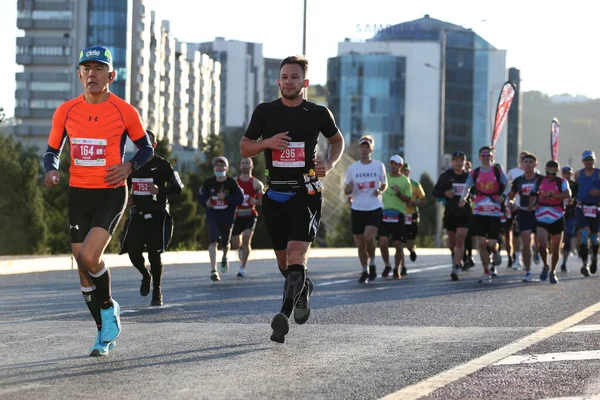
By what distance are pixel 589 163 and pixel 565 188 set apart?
415cm

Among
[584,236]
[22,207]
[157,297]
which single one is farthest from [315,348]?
[22,207]

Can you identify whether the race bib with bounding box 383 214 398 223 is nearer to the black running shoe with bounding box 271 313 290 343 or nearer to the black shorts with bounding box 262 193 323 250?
the black shorts with bounding box 262 193 323 250

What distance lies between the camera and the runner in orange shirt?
8.93 metres

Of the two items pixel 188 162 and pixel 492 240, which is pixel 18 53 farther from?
pixel 492 240

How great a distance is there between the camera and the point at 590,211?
24.1 meters

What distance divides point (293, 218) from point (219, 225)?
10.8 metres

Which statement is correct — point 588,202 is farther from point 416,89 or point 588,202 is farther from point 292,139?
point 416,89

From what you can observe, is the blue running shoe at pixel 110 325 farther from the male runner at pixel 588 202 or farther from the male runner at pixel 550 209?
the male runner at pixel 588 202

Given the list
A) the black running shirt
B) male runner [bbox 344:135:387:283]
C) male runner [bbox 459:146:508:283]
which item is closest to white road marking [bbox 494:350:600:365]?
the black running shirt

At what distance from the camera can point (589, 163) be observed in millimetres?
24016

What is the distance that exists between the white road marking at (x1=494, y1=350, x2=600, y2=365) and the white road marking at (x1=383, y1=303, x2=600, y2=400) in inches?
3.3

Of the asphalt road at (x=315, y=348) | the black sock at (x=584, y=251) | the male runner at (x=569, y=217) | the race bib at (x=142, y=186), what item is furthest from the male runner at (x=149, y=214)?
the black sock at (x=584, y=251)

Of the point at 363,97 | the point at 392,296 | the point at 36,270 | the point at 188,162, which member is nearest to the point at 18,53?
the point at 188,162

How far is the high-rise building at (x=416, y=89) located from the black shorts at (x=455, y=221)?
125 metres
